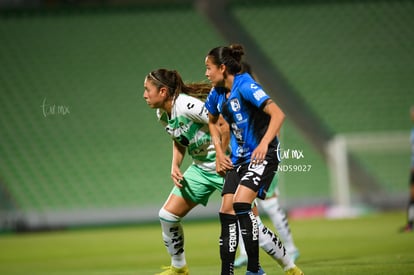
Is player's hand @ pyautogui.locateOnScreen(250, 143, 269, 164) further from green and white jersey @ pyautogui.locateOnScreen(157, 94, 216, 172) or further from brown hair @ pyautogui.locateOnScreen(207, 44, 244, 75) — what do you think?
green and white jersey @ pyautogui.locateOnScreen(157, 94, 216, 172)

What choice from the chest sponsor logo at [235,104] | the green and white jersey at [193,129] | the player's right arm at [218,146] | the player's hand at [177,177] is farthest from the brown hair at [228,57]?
the player's hand at [177,177]

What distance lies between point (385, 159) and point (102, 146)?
6831 mm

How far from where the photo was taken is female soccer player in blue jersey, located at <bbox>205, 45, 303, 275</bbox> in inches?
225

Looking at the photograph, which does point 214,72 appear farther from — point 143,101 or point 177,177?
point 143,101

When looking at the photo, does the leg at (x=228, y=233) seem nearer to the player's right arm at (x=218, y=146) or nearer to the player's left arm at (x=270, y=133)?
the player's right arm at (x=218, y=146)

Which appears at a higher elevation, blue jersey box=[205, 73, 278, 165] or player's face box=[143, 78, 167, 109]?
player's face box=[143, 78, 167, 109]

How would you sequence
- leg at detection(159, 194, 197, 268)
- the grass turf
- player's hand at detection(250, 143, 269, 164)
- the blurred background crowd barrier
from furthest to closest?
the blurred background crowd barrier
the grass turf
leg at detection(159, 194, 197, 268)
player's hand at detection(250, 143, 269, 164)

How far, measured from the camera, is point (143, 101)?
16.7 meters

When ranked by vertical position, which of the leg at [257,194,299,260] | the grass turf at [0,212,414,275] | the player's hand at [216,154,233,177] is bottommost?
the grass turf at [0,212,414,275]

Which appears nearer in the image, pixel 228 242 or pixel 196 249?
pixel 228 242

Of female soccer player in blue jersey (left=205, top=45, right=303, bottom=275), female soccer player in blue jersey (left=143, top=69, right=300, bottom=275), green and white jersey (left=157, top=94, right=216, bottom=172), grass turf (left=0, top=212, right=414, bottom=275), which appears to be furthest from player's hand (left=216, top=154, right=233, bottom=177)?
grass turf (left=0, top=212, right=414, bottom=275)

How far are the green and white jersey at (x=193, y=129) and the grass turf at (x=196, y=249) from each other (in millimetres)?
1359

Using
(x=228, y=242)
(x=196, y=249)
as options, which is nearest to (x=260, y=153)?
(x=228, y=242)

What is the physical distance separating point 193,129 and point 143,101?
10.2 metres
